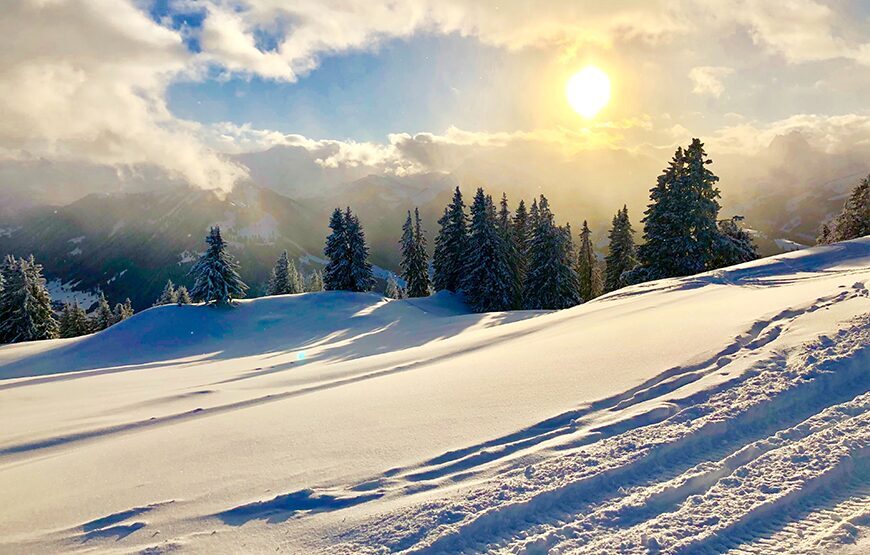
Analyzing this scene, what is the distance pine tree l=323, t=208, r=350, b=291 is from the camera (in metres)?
41.9

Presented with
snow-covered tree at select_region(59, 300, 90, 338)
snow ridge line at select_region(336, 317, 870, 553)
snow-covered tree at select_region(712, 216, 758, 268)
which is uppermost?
snow-covered tree at select_region(59, 300, 90, 338)

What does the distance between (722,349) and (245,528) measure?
7043 mm

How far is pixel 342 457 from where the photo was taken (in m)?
5.24

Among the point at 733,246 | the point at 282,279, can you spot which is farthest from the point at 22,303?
the point at 733,246

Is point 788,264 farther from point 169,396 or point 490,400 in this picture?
point 169,396

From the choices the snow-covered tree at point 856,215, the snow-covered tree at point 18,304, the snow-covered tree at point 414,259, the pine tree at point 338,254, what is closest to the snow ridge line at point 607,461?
the snow-covered tree at point 856,215

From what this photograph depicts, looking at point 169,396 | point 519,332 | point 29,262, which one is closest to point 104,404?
point 169,396

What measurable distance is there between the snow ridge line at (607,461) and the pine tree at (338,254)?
38.3 meters

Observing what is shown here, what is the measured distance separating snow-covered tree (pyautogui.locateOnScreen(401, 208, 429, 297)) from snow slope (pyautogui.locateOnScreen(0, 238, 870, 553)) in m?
36.0

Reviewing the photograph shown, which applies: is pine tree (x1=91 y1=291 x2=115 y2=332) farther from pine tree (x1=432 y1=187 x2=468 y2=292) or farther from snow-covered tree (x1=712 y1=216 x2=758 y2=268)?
snow-covered tree (x1=712 y1=216 x2=758 y2=268)

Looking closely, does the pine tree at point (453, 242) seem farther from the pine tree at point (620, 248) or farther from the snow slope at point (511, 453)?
the snow slope at point (511, 453)

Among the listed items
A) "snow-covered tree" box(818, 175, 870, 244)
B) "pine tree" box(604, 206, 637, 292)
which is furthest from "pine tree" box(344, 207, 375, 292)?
"snow-covered tree" box(818, 175, 870, 244)

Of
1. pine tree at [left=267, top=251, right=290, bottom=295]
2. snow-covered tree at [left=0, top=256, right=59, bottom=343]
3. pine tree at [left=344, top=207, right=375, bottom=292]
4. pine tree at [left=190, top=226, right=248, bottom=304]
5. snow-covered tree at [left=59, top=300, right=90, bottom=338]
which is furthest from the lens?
pine tree at [left=267, top=251, right=290, bottom=295]

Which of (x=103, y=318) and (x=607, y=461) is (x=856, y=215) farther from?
(x=103, y=318)
